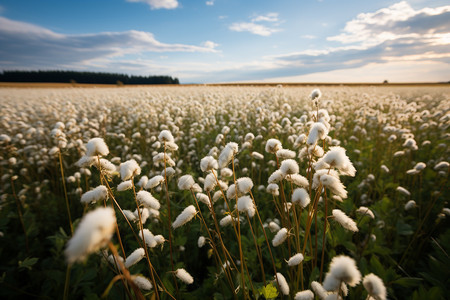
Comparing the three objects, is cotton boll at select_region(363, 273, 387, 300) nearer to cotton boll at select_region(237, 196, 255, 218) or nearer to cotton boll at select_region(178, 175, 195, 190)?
cotton boll at select_region(237, 196, 255, 218)

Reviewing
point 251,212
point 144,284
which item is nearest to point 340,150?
point 251,212

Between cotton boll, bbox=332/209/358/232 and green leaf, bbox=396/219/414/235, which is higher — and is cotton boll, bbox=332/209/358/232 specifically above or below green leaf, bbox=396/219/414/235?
above

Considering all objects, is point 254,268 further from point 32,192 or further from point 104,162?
point 32,192

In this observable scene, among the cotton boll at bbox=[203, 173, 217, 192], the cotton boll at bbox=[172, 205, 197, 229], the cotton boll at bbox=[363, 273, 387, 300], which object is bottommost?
the cotton boll at bbox=[172, 205, 197, 229]

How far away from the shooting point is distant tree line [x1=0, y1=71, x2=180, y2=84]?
8156 cm

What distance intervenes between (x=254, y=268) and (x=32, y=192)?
4.75 meters

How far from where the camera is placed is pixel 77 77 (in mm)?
84500

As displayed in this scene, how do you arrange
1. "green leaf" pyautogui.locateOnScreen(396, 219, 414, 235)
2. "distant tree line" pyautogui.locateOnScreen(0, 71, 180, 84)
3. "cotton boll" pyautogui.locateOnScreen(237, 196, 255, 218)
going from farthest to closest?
"distant tree line" pyautogui.locateOnScreen(0, 71, 180, 84), "green leaf" pyautogui.locateOnScreen(396, 219, 414, 235), "cotton boll" pyautogui.locateOnScreen(237, 196, 255, 218)

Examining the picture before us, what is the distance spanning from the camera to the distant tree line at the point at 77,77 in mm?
81562

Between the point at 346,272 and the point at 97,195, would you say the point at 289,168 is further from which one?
the point at 97,195

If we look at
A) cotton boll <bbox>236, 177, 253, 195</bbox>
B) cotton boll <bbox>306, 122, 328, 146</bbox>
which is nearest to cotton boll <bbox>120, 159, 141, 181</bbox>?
cotton boll <bbox>236, 177, 253, 195</bbox>

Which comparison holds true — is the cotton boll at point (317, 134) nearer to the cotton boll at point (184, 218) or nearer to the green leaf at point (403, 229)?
the cotton boll at point (184, 218)

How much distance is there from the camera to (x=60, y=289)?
2.24 metres

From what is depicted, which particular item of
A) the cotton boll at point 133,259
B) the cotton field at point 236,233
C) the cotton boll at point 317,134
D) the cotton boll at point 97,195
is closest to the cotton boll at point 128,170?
the cotton field at point 236,233
